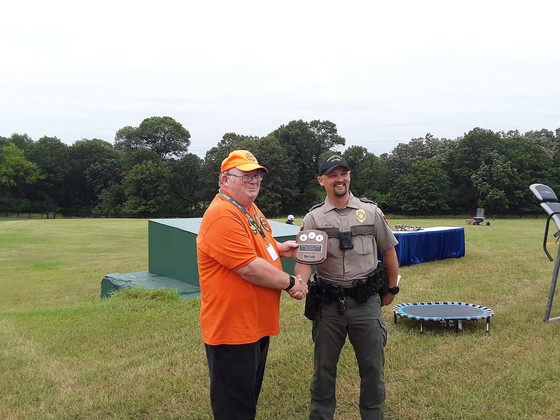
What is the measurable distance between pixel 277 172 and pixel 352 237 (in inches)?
2207

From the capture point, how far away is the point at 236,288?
2.81m

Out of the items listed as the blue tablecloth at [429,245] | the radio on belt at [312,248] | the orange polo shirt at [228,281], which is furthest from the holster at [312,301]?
the blue tablecloth at [429,245]

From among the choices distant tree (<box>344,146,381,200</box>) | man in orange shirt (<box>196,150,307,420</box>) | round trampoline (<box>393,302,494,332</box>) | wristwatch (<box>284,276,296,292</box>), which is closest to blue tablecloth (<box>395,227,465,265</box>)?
round trampoline (<box>393,302,494,332</box>)

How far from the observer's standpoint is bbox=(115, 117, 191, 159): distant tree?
225 feet

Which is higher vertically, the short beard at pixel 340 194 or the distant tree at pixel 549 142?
the distant tree at pixel 549 142

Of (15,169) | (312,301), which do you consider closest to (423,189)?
(15,169)

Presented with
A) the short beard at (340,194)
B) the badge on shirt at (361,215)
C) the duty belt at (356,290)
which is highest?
the short beard at (340,194)

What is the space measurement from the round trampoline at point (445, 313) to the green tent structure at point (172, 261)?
309 centimetres

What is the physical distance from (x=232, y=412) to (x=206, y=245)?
1.01 meters

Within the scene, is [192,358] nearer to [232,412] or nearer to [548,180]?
[232,412]

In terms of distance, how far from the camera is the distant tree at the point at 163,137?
225 ft

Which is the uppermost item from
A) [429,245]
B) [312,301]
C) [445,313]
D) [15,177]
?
[312,301]

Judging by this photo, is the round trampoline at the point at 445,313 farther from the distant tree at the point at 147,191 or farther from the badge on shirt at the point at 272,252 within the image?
the distant tree at the point at 147,191

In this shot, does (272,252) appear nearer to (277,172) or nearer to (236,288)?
(236,288)
